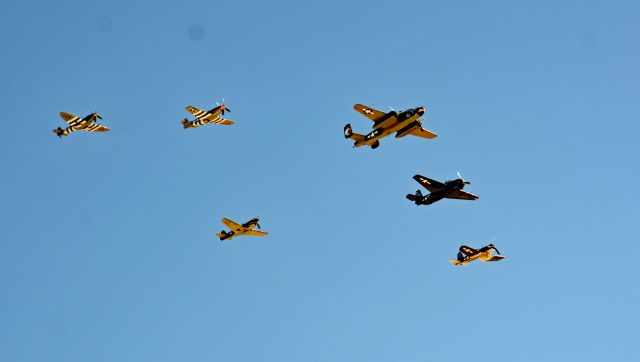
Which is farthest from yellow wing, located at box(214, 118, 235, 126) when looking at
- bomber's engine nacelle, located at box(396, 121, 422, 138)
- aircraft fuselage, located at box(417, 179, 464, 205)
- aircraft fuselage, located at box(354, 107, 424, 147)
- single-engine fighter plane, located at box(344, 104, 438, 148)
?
aircraft fuselage, located at box(417, 179, 464, 205)

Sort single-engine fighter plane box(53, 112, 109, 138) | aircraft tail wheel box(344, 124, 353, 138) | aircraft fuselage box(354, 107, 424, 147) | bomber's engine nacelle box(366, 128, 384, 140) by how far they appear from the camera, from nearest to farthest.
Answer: aircraft fuselage box(354, 107, 424, 147)
bomber's engine nacelle box(366, 128, 384, 140)
aircraft tail wheel box(344, 124, 353, 138)
single-engine fighter plane box(53, 112, 109, 138)

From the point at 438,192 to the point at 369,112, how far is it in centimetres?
1676

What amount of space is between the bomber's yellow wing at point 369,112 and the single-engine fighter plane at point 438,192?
1281 centimetres

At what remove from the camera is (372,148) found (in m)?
119

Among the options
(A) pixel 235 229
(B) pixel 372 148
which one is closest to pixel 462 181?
(B) pixel 372 148

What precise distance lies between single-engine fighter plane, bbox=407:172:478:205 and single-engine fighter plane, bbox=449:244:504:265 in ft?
30.9

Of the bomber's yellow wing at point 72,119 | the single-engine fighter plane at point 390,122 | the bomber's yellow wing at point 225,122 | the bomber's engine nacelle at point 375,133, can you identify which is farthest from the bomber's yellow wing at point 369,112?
the bomber's yellow wing at point 72,119

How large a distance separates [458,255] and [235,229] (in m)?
37.6

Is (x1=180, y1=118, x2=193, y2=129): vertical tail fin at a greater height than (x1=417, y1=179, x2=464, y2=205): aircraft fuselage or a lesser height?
greater

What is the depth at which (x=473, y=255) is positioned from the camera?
12206 cm

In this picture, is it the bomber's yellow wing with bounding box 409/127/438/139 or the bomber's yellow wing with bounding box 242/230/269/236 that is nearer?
the bomber's yellow wing with bounding box 409/127/438/139

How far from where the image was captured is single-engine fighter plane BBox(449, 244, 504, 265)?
4803 inches

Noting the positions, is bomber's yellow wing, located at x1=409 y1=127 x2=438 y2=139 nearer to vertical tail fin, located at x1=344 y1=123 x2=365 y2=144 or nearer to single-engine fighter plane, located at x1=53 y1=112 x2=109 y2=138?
vertical tail fin, located at x1=344 y1=123 x2=365 y2=144

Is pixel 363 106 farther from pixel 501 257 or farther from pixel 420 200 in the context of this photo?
pixel 501 257
